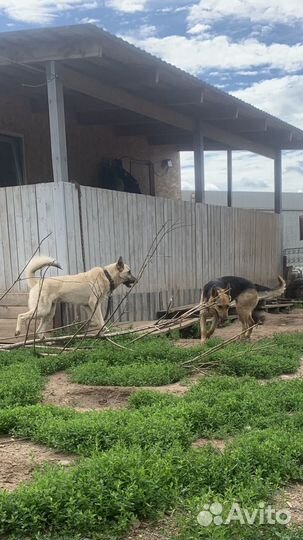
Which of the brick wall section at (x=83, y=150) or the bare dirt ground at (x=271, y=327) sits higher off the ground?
the brick wall section at (x=83, y=150)

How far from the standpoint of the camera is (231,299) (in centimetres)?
847

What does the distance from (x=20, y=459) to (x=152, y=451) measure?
83cm

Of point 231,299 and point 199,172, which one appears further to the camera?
point 199,172

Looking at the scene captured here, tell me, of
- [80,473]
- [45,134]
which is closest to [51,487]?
[80,473]

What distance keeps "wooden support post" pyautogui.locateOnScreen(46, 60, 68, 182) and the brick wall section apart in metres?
3.17

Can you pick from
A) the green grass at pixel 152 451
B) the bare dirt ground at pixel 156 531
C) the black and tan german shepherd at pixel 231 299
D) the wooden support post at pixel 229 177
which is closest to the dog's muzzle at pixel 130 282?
the black and tan german shepherd at pixel 231 299

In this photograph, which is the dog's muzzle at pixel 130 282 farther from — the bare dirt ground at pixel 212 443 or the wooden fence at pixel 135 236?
the bare dirt ground at pixel 212 443

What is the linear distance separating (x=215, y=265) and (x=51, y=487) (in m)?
9.46

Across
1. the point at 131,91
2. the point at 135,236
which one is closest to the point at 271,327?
the point at 135,236

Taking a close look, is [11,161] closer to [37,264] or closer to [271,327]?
[37,264]

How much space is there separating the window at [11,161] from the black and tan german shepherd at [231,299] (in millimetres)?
4813

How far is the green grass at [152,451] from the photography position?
2.49 m

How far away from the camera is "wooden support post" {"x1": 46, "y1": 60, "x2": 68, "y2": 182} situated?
735 centimetres

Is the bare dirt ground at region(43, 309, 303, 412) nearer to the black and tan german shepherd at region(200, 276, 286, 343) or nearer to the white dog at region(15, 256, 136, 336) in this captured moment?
the white dog at region(15, 256, 136, 336)
